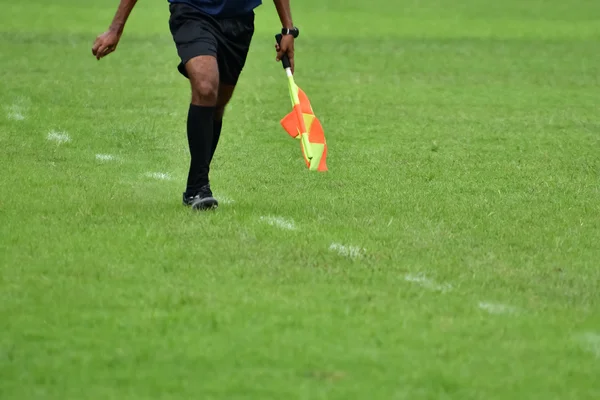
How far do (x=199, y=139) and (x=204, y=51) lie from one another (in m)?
0.54

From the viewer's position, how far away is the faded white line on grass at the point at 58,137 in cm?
1218

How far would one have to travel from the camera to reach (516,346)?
5801 mm

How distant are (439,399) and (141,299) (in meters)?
1.86

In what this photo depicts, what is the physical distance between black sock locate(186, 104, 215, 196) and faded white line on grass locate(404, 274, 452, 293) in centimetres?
213

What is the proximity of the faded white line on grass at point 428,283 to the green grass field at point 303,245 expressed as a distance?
0.02 m

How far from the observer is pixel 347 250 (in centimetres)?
767

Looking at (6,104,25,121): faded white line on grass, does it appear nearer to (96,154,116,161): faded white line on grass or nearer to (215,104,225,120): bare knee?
(96,154,116,161): faded white line on grass

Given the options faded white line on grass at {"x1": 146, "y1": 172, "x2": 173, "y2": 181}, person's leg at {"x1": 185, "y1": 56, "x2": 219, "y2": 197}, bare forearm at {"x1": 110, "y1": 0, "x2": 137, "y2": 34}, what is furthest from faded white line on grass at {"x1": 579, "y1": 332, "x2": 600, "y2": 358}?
faded white line on grass at {"x1": 146, "y1": 172, "x2": 173, "y2": 181}

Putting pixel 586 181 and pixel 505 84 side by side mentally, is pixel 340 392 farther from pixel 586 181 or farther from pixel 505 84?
pixel 505 84

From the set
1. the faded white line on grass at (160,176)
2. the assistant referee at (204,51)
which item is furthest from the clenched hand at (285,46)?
the faded white line on grass at (160,176)

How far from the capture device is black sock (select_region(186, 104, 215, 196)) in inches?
347

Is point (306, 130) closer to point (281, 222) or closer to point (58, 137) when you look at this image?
point (281, 222)

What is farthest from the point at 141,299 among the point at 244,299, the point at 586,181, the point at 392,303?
the point at 586,181

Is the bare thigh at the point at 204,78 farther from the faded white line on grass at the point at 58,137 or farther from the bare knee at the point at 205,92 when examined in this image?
the faded white line on grass at the point at 58,137
